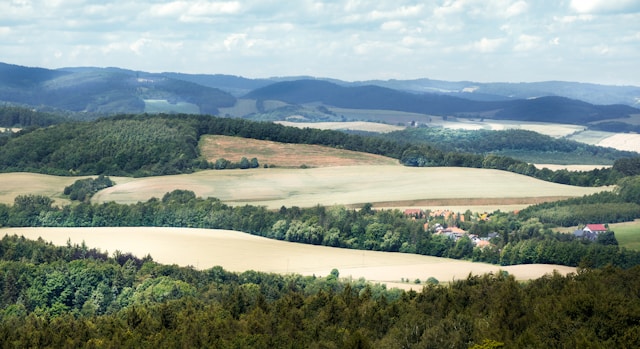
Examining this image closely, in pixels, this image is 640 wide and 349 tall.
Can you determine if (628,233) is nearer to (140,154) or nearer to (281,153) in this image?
(281,153)

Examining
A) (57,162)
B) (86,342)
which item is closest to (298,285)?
(86,342)

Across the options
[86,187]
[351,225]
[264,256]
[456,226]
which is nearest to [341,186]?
[456,226]

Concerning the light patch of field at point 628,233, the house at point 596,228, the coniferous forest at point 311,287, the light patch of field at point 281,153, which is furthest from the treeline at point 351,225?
the light patch of field at point 281,153

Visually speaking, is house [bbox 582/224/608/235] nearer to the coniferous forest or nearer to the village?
the village

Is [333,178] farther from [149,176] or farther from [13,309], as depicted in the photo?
[13,309]

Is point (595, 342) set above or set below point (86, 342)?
above

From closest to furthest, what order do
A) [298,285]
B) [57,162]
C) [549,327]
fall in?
[549,327] → [298,285] → [57,162]

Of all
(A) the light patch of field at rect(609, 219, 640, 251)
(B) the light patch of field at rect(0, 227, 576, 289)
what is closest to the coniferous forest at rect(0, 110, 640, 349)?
(A) the light patch of field at rect(609, 219, 640, 251)

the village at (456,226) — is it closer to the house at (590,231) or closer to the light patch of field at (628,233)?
the house at (590,231)
